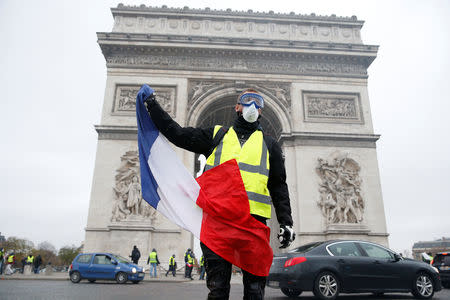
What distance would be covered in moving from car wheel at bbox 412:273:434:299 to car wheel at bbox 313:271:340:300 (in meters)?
1.75

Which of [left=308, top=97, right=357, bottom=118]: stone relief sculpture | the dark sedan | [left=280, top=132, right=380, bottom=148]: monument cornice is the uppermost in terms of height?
[left=308, top=97, right=357, bottom=118]: stone relief sculpture

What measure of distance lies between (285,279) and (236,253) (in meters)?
4.57

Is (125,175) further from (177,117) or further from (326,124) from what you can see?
(326,124)

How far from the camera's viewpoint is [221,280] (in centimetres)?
196

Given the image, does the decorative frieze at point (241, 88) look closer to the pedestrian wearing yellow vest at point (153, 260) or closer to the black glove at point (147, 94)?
the pedestrian wearing yellow vest at point (153, 260)

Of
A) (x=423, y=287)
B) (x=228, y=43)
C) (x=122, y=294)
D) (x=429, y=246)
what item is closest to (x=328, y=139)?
(x=228, y=43)


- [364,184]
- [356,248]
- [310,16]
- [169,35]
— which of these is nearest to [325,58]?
[310,16]

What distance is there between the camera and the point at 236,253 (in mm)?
2027

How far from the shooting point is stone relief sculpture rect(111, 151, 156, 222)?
594 inches

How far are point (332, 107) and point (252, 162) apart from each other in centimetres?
1663

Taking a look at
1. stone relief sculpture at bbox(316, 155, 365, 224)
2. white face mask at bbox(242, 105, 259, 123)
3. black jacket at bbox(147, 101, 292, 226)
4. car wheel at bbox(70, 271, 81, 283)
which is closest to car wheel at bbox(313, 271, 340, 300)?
black jacket at bbox(147, 101, 292, 226)

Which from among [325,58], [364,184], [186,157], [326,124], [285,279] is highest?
[325,58]

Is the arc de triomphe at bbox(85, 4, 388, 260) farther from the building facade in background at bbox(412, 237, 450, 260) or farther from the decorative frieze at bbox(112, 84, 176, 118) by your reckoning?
the building facade in background at bbox(412, 237, 450, 260)

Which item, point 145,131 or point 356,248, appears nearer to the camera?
point 145,131
